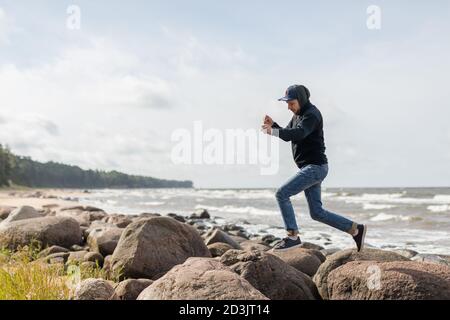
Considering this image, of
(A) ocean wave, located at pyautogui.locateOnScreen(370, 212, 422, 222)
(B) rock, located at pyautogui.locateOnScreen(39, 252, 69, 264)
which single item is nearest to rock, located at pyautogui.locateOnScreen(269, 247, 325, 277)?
(B) rock, located at pyautogui.locateOnScreen(39, 252, 69, 264)

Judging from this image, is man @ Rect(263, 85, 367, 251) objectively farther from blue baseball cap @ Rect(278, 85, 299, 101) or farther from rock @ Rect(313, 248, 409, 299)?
rock @ Rect(313, 248, 409, 299)

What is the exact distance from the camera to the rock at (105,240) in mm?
10422

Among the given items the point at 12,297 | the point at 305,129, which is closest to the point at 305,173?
the point at 305,129

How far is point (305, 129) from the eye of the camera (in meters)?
5.98

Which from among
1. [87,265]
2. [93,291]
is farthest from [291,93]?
[87,265]

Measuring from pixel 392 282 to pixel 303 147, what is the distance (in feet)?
6.51

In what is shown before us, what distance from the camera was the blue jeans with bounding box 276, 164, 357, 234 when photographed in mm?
6145

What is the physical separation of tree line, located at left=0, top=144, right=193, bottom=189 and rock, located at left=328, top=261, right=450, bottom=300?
83.0 m

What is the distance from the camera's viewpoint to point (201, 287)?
4.46m

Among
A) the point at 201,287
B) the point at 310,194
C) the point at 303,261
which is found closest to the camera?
Answer: the point at 201,287

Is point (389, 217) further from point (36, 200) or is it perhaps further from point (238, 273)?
point (36, 200)

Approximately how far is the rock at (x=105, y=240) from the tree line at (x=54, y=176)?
76.2 meters

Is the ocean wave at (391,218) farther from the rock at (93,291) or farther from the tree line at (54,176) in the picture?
the tree line at (54,176)

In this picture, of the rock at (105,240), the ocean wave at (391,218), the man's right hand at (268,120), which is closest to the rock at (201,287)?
the man's right hand at (268,120)
